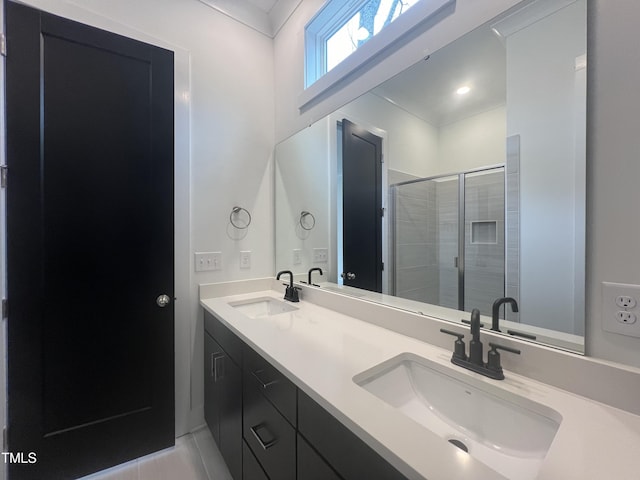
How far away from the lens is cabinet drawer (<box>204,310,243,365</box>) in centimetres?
Answer: 123

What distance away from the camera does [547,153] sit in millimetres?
904

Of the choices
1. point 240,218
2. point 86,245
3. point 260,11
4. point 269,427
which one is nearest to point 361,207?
point 240,218

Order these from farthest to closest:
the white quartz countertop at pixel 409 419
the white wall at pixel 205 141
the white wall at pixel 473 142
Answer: the white wall at pixel 205 141, the white wall at pixel 473 142, the white quartz countertop at pixel 409 419

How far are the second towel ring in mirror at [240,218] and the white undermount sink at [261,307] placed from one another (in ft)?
1.78

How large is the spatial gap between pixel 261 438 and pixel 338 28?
225 cm

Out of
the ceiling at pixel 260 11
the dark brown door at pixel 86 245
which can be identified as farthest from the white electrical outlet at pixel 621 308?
the ceiling at pixel 260 11

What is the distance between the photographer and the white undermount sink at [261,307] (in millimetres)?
1722

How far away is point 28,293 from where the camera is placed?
127 centimetres

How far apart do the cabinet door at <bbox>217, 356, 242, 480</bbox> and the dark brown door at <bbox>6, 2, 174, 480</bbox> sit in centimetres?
44

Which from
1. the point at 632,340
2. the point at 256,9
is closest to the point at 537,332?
the point at 632,340

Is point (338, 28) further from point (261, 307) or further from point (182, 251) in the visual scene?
point (261, 307)

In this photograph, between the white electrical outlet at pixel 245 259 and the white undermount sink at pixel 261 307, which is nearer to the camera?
the white undermount sink at pixel 261 307

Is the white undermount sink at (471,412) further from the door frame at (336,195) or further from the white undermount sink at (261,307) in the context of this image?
the white undermount sink at (261,307)

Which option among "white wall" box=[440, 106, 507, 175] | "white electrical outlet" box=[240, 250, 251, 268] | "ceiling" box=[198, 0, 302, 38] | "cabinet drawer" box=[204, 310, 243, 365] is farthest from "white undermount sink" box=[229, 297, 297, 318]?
"ceiling" box=[198, 0, 302, 38]
